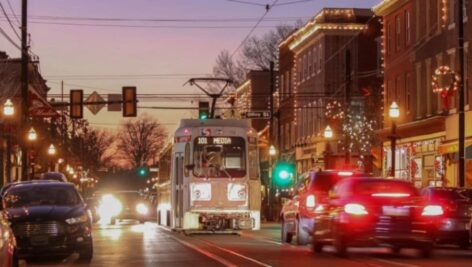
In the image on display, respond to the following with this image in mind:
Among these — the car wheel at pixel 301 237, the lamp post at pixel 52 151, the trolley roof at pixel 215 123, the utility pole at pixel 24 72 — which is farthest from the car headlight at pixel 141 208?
the car wheel at pixel 301 237

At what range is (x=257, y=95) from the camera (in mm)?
84812

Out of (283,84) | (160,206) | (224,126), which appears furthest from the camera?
(283,84)

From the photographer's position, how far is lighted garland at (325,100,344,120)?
192 feet

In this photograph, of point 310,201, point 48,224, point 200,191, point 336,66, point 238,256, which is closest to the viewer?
point 48,224

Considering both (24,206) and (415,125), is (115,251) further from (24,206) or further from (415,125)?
(415,125)

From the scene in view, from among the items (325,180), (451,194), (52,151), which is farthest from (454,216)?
(52,151)

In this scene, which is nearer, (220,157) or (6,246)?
Result: (6,246)

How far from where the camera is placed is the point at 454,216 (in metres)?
25.7

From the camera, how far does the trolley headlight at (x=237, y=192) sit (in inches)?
1243

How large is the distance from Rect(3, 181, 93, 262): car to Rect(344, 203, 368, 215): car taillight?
18.2ft

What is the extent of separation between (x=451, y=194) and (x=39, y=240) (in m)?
11.6

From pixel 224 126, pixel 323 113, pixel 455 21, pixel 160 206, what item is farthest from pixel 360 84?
pixel 224 126

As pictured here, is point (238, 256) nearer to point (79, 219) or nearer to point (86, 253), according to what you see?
point (86, 253)

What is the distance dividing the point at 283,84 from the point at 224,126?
45.1 meters
